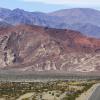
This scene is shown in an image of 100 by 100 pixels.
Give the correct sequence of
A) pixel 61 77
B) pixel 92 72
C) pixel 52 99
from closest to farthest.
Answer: pixel 52 99
pixel 61 77
pixel 92 72

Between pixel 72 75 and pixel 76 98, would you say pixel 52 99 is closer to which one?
pixel 76 98

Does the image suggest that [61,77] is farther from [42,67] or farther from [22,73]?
[42,67]

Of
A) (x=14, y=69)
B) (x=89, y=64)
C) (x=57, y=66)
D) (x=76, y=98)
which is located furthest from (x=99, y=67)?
(x=76, y=98)

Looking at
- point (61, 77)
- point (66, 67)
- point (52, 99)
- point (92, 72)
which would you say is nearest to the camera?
point (52, 99)

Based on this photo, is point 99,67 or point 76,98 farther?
point 99,67

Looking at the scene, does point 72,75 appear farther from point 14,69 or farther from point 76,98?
point 76,98

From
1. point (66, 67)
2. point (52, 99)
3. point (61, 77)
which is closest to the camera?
point (52, 99)

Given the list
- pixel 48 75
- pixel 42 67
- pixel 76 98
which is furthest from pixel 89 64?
pixel 76 98

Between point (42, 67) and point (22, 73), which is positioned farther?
point (42, 67)

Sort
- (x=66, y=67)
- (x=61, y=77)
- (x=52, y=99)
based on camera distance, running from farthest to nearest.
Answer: (x=66, y=67)
(x=61, y=77)
(x=52, y=99)
